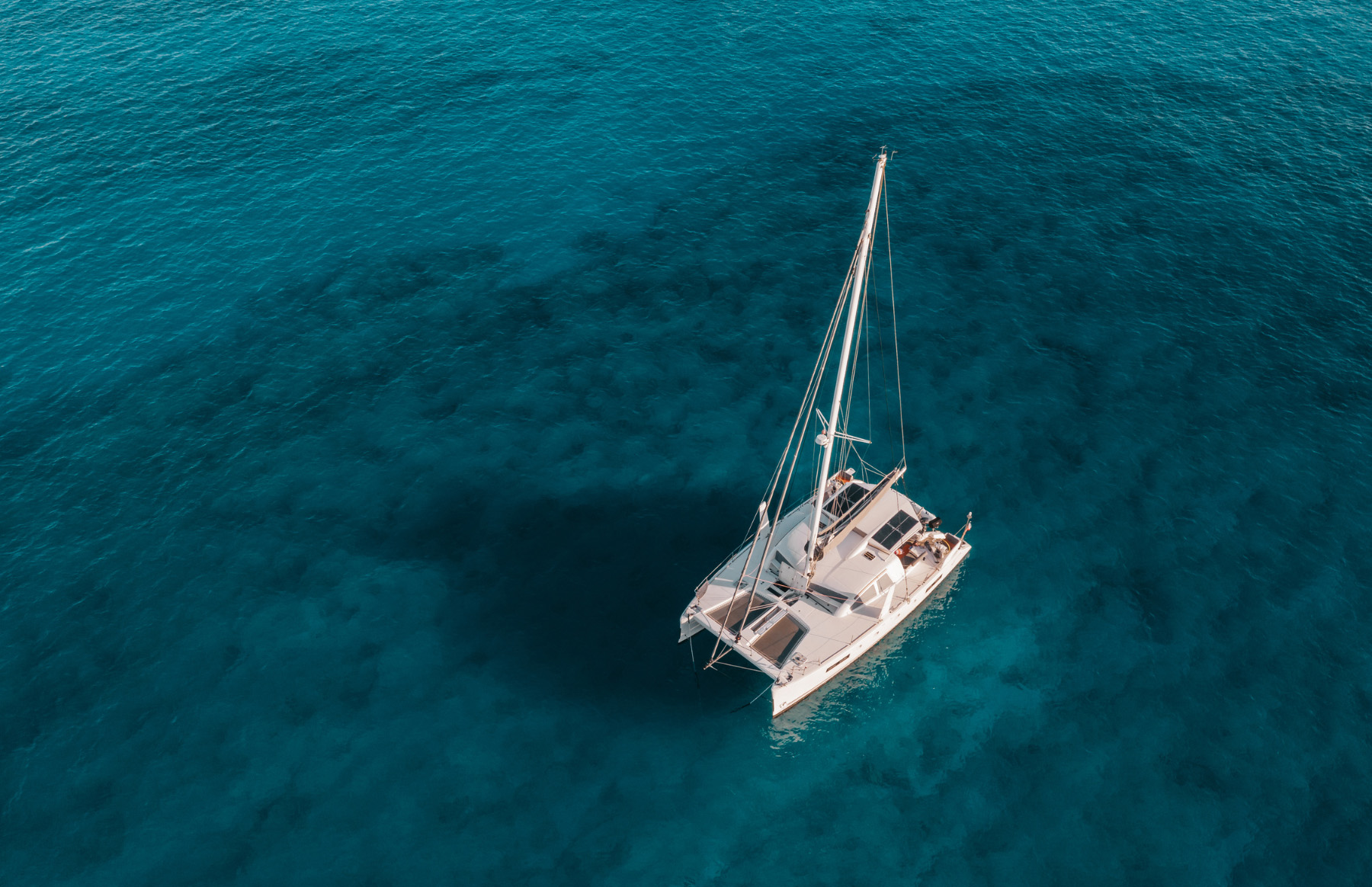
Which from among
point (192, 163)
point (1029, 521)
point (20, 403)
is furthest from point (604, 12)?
point (1029, 521)

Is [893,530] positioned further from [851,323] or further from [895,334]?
[895,334]

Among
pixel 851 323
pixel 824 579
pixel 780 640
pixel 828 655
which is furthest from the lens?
pixel 824 579

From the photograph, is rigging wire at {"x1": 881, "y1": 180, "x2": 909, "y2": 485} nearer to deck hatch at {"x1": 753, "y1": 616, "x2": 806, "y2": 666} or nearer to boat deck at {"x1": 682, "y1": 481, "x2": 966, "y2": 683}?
boat deck at {"x1": 682, "y1": 481, "x2": 966, "y2": 683}

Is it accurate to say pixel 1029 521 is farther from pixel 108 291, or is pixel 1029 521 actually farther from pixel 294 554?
pixel 108 291

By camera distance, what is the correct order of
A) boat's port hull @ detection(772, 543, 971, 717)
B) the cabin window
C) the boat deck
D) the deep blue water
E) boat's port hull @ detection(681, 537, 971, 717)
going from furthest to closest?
1. the cabin window
2. the boat deck
3. boat's port hull @ detection(772, 543, 971, 717)
4. boat's port hull @ detection(681, 537, 971, 717)
5. the deep blue water

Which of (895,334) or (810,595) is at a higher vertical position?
(895,334)

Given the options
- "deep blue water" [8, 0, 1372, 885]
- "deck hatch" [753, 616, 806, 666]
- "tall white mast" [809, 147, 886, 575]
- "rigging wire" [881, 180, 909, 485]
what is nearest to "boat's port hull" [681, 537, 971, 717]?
"deck hatch" [753, 616, 806, 666]

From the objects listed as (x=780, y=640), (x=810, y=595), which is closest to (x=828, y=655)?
(x=780, y=640)
